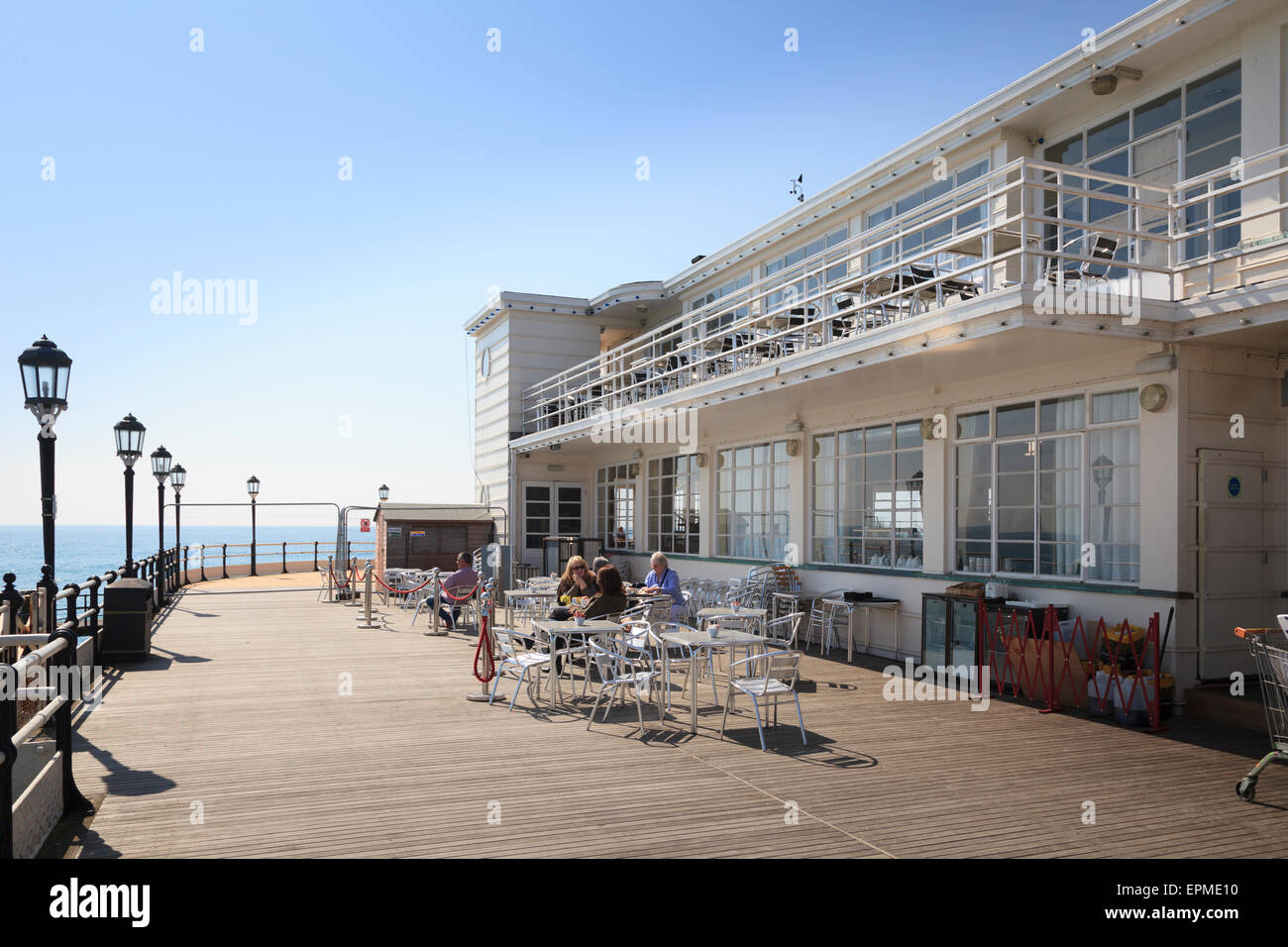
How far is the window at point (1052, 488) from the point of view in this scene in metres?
8.70

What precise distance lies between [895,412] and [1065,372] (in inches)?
106

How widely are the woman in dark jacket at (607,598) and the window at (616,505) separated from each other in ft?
33.9

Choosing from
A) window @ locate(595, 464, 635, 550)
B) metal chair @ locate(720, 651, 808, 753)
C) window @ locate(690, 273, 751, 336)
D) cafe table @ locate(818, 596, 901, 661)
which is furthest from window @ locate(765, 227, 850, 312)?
metal chair @ locate(720, 651, 808, 753)

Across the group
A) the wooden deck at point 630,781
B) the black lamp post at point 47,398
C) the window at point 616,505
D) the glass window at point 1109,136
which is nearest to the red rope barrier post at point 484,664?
the wooden deck at point 630,781

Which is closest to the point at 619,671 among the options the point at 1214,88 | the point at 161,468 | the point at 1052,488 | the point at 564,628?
the point at 564,628

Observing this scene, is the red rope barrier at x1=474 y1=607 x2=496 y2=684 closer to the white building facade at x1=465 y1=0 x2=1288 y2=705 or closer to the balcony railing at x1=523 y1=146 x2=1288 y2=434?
the white building facade at x1=465 y1=0 x2=1288 y2=705

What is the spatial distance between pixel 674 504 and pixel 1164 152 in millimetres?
10776

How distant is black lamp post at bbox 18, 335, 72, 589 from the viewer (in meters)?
7.01

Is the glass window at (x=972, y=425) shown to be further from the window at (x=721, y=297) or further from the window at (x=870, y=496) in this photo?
the window at (x=721, y=297)

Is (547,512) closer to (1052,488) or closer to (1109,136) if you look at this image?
(1052,488)

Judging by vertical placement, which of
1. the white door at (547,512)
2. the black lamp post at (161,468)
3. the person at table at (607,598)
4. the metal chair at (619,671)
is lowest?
the metal chair at (619,671)

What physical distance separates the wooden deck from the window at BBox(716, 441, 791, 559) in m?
5.37
